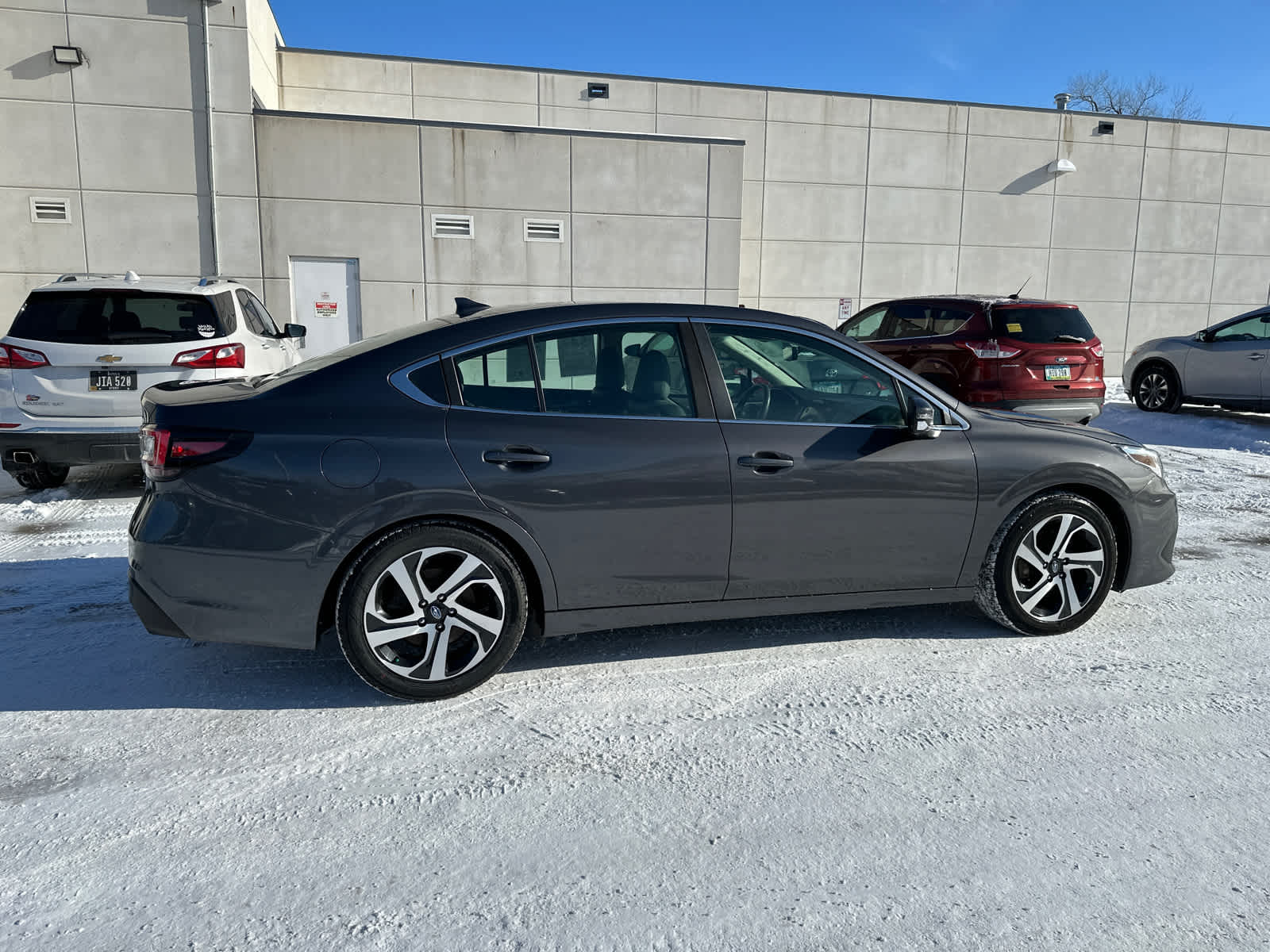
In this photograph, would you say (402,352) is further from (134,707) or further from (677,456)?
(134,707)

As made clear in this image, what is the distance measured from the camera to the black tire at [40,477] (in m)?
7.74

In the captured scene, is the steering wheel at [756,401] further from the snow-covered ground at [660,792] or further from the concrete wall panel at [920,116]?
the concrete wall panel at [920,116]

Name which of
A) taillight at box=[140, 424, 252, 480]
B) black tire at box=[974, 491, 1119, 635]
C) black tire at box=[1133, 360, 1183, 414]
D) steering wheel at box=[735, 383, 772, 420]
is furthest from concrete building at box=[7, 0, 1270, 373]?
black tire at box=[974, 491, 1119, 635]

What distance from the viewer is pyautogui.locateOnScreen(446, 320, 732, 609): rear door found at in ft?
12.1

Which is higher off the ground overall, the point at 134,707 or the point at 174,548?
the point at 174,548

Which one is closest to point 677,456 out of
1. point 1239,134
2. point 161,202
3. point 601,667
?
point 601,667

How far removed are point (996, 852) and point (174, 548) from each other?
119 inches

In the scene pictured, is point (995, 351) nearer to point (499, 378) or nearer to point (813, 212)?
point (499, 378)

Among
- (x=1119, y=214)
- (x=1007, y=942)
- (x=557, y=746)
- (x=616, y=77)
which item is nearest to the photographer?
(x=1007, y=942)

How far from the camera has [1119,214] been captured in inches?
827

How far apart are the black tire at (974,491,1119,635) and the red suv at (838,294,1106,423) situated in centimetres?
555

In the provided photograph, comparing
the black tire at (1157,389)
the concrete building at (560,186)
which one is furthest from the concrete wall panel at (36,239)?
A: the black tire at (1157,389)

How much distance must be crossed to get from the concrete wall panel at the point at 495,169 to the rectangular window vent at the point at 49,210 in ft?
17.0

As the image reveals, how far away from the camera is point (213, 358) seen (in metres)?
7.25
